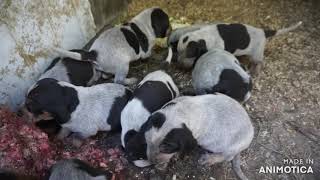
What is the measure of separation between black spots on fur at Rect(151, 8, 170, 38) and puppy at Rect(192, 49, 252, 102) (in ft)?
3.06

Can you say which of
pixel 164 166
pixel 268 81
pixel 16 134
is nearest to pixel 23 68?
pixel 16 134

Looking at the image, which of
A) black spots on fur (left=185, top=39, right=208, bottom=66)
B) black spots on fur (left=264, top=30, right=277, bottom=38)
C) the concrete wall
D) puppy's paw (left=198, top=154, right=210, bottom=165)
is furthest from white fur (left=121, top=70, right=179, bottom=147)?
black spots on fur (left=264, top=30, right=277, bottom=38)

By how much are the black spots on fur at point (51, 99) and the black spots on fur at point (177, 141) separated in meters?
1.09

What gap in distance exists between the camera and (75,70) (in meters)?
4.87

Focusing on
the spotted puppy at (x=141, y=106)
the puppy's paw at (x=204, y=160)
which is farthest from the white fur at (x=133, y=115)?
the puppy's paw at (x=204, y=160)

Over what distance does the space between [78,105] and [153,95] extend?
2.42ft

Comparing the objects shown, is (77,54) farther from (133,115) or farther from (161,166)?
(161,166)

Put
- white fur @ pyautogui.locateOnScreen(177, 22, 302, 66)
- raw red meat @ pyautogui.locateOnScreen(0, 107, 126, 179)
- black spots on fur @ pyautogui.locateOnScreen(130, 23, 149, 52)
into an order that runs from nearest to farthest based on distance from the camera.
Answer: raw red meat @ pyautogui.locateOnScreen(0, 107, 126, 179) < white fur @ pyautogui.locateOnScreen(177, 22, 302, 66) < black spots on fur @ pyautogui.locateOnScreen(130, 23, 149, 52)

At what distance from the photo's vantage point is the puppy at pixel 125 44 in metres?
5.03

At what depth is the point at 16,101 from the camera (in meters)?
4.81

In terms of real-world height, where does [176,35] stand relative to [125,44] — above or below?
below

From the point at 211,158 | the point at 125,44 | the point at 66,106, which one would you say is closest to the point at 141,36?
the point at 125,44

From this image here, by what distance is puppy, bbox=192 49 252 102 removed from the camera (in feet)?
14.9

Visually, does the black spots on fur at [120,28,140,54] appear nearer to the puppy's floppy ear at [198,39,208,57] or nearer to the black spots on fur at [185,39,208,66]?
the black spots on fur at [185,39,208,66]
